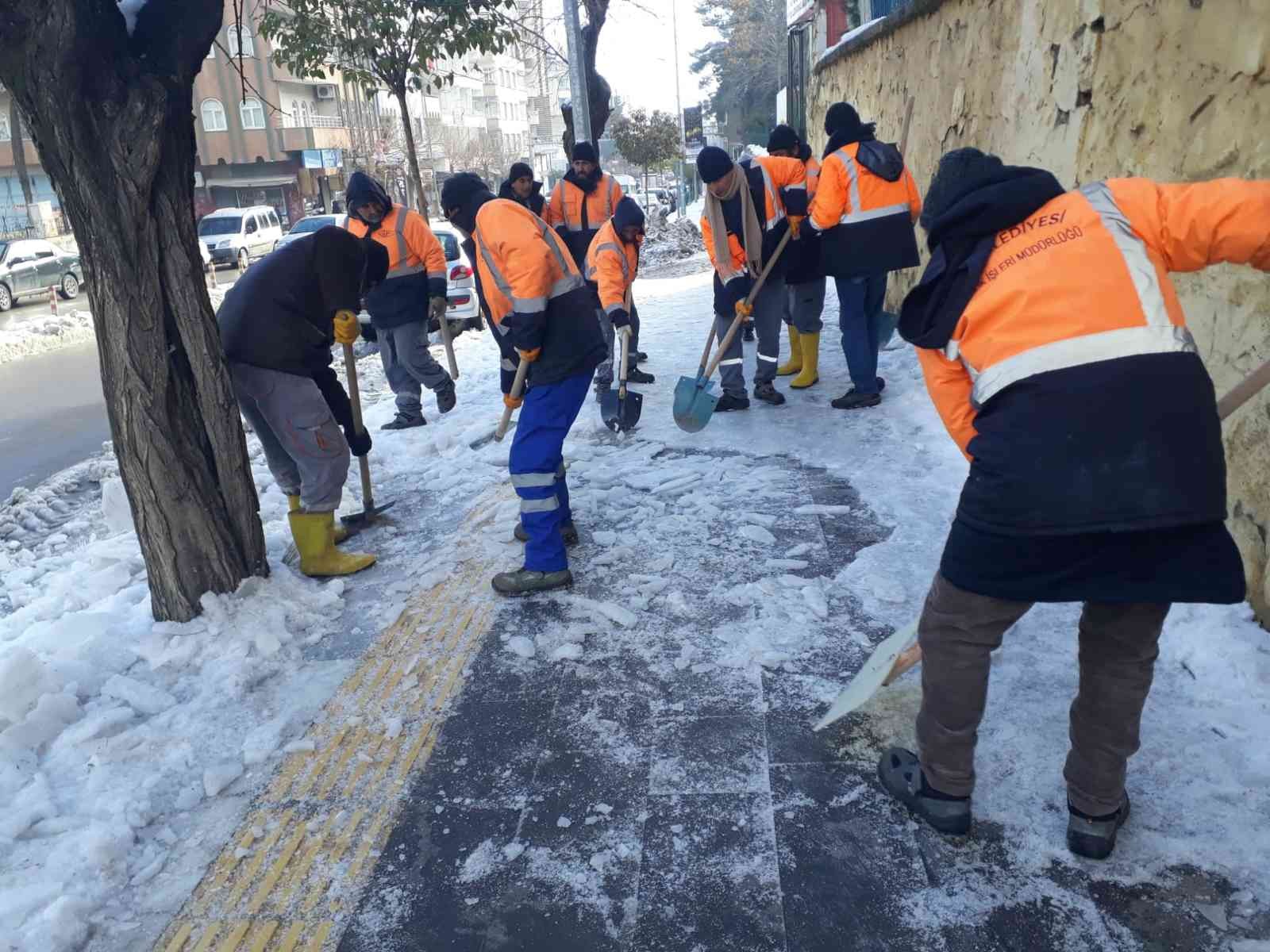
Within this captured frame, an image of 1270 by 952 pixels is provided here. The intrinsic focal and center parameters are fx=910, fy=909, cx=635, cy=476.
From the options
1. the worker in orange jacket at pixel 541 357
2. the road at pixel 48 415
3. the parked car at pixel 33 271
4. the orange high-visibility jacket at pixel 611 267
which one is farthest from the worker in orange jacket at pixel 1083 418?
the parked car at pixel 33 271

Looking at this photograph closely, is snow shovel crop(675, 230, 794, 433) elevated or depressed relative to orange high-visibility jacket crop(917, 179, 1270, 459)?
depressed

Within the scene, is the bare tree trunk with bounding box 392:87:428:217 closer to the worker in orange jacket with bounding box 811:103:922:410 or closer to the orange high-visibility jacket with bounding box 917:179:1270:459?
the worker in orange jacket with bounding box 811:103:922:410

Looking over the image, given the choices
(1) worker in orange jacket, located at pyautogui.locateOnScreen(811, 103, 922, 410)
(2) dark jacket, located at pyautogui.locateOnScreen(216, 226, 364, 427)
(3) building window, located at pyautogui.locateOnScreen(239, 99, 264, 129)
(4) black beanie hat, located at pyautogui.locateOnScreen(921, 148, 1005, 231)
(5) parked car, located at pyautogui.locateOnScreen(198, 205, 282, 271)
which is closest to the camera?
(4) black beanie hat, located at pyautogui.locateOnScreen(921, 148, 1005, 231)

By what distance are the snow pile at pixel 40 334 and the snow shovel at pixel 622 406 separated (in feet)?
35.8

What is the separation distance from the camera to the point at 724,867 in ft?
7.84

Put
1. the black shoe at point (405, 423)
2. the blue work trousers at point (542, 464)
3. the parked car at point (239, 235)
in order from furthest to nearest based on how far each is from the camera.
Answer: the parked car at point (239, 235)
the black shoe at point (405, 423)
the blue work trousers at point (542, 464)

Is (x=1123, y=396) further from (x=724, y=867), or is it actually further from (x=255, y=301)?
(x=255, y=301)

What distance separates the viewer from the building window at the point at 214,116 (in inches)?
1538

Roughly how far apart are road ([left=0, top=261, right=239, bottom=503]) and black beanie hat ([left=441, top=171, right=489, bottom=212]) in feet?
11.4

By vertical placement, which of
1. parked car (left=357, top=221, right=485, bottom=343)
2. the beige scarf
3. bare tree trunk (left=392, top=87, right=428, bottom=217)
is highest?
bare tree trunk (left=392, top=87, right=428, bottom=217)

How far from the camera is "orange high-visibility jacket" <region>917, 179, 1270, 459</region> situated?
1900 mm

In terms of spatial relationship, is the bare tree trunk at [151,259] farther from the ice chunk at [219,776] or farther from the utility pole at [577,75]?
the utility pole at [577,75]

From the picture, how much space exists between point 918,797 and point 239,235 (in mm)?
24922

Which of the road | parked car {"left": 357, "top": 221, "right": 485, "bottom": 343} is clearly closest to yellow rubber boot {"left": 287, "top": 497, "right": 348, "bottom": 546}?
the road
